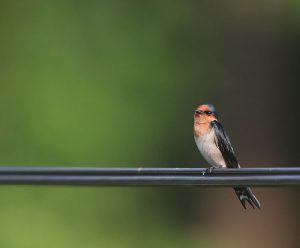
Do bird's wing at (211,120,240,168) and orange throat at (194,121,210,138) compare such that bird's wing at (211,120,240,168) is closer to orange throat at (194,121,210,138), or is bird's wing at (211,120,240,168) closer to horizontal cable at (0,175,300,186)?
orange throat at (194,121,210,138)

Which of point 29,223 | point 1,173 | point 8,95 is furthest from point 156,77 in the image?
point 1,173

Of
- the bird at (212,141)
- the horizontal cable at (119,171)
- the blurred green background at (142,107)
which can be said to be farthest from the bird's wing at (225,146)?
the blurred green background at (142,107)

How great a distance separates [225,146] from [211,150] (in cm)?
12

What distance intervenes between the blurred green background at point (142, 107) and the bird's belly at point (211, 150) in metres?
4.52

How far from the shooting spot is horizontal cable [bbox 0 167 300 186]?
3912mm

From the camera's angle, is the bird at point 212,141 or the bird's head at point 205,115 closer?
the bird at point 212,141

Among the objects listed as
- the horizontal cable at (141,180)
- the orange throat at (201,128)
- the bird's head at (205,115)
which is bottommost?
the horizontal cable at (141,180)

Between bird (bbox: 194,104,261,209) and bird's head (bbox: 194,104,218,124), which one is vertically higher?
bird's head (bbox: 194,104,218,124)

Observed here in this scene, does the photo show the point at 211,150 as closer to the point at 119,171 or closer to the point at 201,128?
the point at 201,128

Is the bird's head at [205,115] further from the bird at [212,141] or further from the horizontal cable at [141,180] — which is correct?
the horizontal cable at [141,180]

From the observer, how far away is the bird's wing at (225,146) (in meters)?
5.73

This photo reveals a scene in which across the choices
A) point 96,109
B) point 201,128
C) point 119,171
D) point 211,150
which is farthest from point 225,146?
point 96,109

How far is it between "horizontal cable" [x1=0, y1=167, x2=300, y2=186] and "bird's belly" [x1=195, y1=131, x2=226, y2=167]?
1788 mm

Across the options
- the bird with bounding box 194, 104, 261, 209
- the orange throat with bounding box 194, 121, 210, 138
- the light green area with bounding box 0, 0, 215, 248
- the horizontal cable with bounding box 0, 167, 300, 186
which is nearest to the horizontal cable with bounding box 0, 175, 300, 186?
the horizontal cable with bounding box 0, 167, 300, 186
